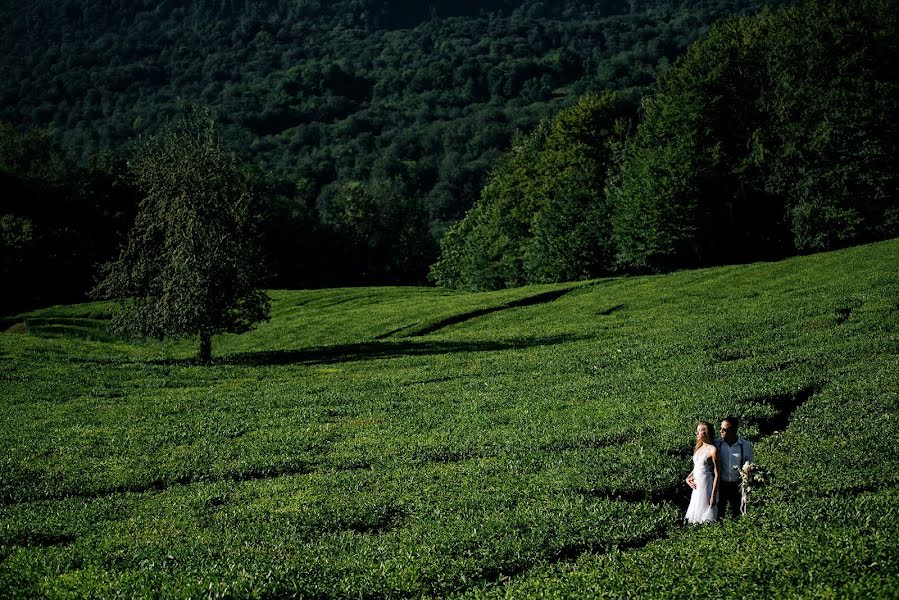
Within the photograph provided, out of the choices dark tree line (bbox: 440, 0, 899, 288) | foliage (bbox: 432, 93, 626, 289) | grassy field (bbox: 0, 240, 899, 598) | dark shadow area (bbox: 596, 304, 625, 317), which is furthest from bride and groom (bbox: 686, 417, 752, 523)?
foliage (bbox: 432, 93, 626, 289)

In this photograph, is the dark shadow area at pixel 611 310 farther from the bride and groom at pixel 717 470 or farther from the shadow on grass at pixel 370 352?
the bride and groom at pixel 717 470

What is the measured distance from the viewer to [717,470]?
15867 mm

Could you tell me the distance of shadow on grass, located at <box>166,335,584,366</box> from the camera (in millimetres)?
48750

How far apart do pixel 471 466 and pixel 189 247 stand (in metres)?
31.9

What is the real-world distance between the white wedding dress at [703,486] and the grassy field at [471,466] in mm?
655

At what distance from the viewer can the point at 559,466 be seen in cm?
2056

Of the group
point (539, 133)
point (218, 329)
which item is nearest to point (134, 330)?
point (218, 329)

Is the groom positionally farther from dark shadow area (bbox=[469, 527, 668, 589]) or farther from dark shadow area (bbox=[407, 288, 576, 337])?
dark shadow area (bbox=[407, 288, 576, 337])

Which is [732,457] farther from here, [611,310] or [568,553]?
[611,310]

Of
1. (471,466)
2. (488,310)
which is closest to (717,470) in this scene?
(471,466)

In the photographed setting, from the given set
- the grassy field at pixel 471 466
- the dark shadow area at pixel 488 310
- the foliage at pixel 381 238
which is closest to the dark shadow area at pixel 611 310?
the dark shadow area at pixel 488 310

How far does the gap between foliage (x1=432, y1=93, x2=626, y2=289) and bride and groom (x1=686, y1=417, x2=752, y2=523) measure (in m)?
67.7

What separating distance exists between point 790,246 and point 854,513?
6899 centimetres

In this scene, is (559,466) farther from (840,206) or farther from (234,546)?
(840,206)
